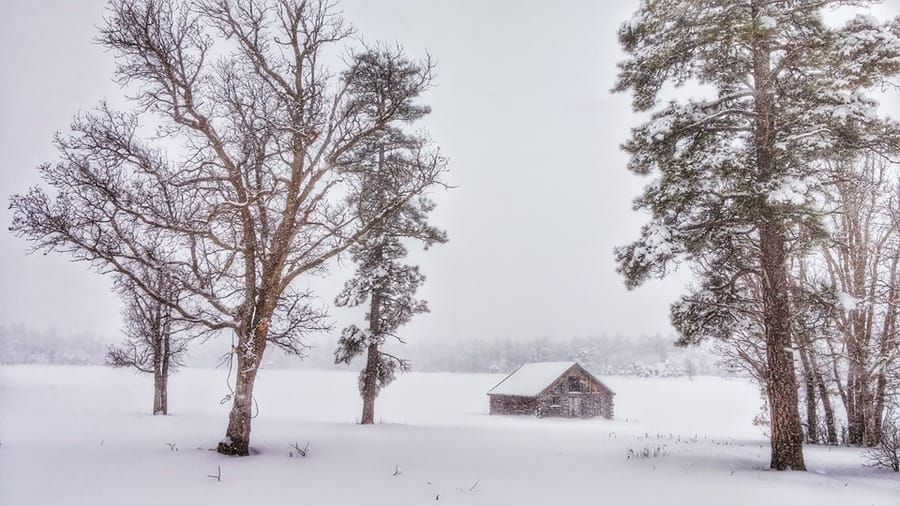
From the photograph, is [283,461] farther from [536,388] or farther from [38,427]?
[536,388]

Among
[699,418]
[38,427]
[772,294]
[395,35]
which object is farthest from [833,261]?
[699,418]

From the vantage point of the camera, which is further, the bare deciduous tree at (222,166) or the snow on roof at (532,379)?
the snow on roof at (532,379)

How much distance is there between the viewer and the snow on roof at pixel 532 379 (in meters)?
40.3

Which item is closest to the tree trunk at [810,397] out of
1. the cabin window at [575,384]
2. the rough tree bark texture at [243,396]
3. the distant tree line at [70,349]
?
the rough tree bark texture at [243,396]

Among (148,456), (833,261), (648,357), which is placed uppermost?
(833,261)

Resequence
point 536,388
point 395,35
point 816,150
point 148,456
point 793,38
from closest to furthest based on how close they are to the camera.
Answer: point 148,456
point 816,150
point 793,38
point 395,35
point 536,388

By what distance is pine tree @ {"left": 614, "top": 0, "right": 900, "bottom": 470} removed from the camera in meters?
8.83

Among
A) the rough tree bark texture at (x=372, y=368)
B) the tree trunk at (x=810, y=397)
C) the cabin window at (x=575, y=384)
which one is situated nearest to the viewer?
the tree trunk at (x=810, y=397)

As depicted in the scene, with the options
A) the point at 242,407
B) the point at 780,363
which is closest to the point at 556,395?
the point at 780,363

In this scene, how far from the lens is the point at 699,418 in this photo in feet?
139

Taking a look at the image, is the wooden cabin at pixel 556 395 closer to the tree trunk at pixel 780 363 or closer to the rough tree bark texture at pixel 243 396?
the tree trunk at pixel 780 363

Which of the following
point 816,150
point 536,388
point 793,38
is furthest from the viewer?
point 536,388

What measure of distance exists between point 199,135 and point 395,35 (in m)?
5.03

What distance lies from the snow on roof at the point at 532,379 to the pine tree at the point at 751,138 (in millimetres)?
31138
